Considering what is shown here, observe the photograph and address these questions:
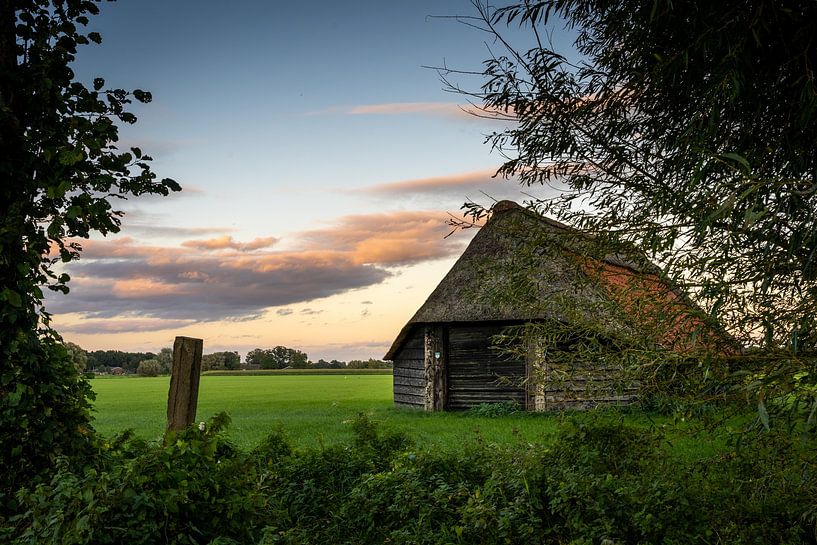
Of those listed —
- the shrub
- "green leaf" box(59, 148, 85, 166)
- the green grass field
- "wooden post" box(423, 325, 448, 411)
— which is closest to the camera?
"green leaf" box(59, 148, 85, 166)

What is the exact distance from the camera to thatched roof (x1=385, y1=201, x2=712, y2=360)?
7.74 metres

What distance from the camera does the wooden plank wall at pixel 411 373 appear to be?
66.2ft

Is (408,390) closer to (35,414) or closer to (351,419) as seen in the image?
(351,419)

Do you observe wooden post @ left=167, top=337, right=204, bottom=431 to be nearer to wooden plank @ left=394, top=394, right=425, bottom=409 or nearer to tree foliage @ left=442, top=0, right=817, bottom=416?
tree foliage @ left=442, top=0, right=817, bottom=416

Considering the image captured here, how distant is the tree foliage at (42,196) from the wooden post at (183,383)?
81 centimetres

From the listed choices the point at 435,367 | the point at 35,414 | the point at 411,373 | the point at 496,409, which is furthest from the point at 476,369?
the point at 35,414

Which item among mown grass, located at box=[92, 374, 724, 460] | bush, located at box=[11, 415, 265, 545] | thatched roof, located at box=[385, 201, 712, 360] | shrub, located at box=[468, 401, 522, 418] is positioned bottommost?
mown grass, located at box=[92, 374, 724, 460]

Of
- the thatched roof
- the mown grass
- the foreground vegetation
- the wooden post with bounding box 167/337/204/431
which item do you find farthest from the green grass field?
the wooden post with bounding box 167/337/204/431

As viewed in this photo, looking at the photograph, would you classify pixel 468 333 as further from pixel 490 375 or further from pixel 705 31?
pixel 705 31

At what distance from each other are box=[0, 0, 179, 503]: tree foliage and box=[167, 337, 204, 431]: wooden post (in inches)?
31.9

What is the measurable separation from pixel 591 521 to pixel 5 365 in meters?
5.18

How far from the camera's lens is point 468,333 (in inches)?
754

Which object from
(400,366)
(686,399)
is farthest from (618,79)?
(400,366)

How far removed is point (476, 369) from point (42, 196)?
560 inches
